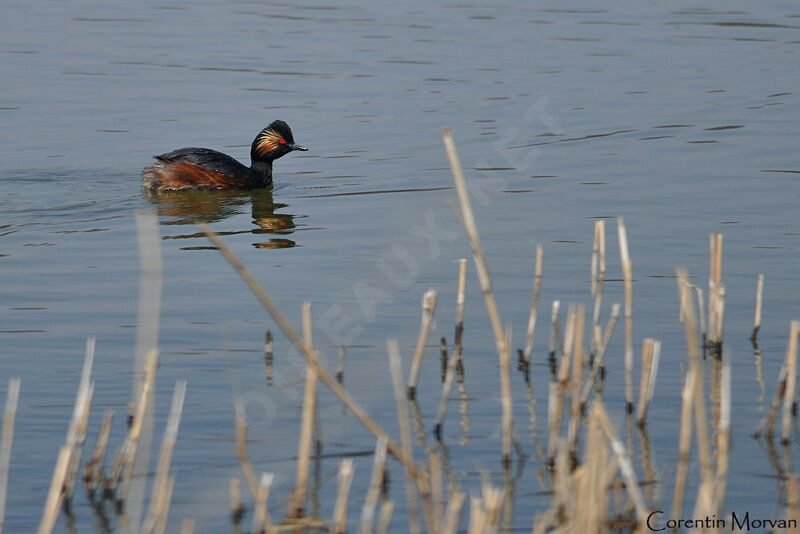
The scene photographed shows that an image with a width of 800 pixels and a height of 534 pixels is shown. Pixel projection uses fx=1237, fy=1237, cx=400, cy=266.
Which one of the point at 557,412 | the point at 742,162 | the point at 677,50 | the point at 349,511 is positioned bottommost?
the point at 349,511

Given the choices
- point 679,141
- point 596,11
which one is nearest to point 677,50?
point 596,11

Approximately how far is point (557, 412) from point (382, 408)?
1.52m

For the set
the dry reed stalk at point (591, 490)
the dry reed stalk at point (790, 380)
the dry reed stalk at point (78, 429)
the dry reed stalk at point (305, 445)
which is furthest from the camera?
the dry reed stalk at point (790, 380)

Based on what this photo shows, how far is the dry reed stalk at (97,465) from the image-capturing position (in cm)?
572

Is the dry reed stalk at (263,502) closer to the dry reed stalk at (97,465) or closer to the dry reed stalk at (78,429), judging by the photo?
the dry reed stalk at (78,429)

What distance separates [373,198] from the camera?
519 inches

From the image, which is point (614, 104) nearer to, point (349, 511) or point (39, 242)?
point (39, 242)

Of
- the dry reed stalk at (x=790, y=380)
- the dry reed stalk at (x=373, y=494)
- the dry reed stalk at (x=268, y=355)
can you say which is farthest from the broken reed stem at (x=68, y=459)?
the dry reed stalk at (x=790, y=380)

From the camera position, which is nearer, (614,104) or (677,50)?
(614,104)

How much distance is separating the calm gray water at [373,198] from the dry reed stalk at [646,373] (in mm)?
147

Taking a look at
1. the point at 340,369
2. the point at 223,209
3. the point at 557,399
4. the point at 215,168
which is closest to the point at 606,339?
the point at 557,399

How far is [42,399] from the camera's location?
23.6ft

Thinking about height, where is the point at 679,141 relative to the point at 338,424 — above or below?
above

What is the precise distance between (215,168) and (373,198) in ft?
6.61
